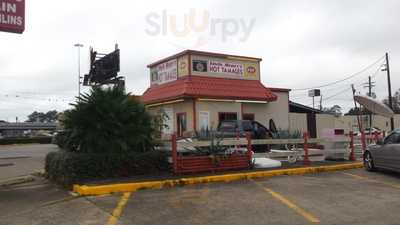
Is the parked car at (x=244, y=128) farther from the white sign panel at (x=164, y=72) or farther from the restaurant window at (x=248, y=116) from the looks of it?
the white sign panel at (x=164, y=72)

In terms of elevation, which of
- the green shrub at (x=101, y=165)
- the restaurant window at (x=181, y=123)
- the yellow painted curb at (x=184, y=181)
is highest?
the restaurant window at (x=181, y=123)

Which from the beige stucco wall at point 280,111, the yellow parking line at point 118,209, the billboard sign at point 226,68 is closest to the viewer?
the yellow parking line at point 118,209

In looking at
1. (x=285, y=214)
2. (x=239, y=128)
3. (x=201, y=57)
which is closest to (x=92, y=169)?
(x=285, y=214)

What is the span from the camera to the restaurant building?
22891 mm

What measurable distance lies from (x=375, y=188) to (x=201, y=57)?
47.8ft

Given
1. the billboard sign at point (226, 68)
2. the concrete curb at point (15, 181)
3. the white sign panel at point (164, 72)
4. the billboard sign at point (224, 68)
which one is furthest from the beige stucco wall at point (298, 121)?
the concrete curb at point (15, 181)

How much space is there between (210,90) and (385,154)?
11.4 metres

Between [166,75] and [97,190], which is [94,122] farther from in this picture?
[166,75]

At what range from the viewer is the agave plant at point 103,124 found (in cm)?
1165

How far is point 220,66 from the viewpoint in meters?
24.5

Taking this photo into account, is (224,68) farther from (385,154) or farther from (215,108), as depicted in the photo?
(385,154)

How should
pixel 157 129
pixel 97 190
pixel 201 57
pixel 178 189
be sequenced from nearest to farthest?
pixel 97 190 < pixel 178 189 < pixel 157 129 < pixel 201 57

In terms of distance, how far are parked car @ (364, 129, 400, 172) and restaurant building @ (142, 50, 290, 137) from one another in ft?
32.2

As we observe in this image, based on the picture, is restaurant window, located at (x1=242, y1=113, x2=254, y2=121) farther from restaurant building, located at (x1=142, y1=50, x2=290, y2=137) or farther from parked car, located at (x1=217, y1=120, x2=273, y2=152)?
parked car, located at (x1=217, y1=120, x2=273, y2=152)
